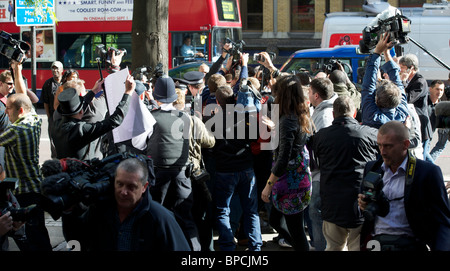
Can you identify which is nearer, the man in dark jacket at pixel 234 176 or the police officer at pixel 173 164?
the police officer at pixel 173 164

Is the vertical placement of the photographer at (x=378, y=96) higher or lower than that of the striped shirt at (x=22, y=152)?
higher

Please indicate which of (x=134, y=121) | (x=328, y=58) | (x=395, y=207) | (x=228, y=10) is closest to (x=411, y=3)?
(x=228, y=10)

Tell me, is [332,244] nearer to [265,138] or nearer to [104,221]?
[265,138]

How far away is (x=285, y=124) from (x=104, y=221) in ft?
7.40

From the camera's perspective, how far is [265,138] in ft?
20.5

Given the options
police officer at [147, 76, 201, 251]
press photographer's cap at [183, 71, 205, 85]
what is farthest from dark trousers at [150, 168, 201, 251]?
press photographer's cap at [183, 71, 205, 85]

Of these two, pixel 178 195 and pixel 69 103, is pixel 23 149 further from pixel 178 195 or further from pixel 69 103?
pixel 178 195

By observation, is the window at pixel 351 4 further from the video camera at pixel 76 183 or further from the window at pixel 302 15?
the video camera at pixel 76 183

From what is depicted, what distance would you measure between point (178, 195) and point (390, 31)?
2.51 m

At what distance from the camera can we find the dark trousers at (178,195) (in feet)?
19.1

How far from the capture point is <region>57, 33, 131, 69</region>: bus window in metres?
20.6

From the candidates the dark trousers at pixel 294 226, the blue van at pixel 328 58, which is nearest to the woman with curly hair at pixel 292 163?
the dark trousers at pixel 294 226

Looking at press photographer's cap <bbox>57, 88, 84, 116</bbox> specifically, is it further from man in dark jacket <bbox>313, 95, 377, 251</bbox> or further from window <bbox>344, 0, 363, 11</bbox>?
window <bbox>344, 0, 363, 11</bbox>
